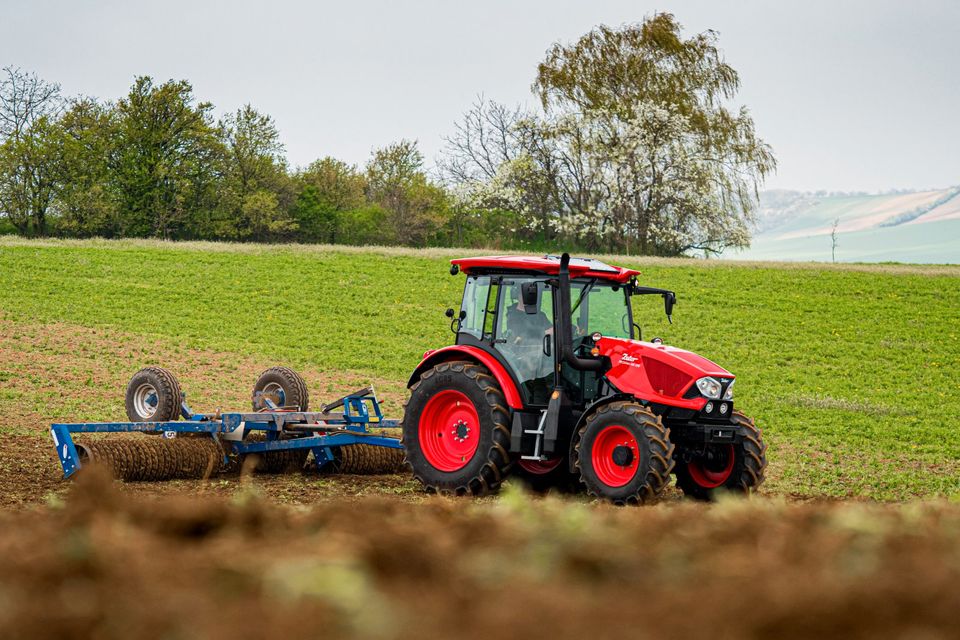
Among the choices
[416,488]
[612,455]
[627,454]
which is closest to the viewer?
[627,454]

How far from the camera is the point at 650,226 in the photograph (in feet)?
157

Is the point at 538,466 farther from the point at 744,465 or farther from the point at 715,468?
the point at 744,465

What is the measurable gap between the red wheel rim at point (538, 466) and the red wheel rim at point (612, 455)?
126cm

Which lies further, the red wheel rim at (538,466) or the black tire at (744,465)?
the red wheel rim at (538,466)

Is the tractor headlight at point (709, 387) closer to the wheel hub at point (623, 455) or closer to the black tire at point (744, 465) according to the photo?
the black tire at point (744, 465)

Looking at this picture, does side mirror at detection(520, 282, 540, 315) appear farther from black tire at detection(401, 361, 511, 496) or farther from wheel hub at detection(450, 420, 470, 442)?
wheel hub at detection(450, 420, 470, 442)

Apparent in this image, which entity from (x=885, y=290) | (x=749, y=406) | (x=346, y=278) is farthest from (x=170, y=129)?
(x=749, y=406)

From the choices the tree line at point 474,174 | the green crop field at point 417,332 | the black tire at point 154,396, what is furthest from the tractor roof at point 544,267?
the tree line at point 474,174

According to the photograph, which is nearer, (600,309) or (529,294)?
(529,294)

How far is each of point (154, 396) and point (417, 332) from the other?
15132 mm

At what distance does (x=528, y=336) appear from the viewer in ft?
32.3

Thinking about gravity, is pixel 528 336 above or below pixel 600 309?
below

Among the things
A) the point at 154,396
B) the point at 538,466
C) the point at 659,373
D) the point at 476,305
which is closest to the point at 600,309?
the point at 659,373

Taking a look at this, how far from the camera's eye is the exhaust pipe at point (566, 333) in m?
9.48
